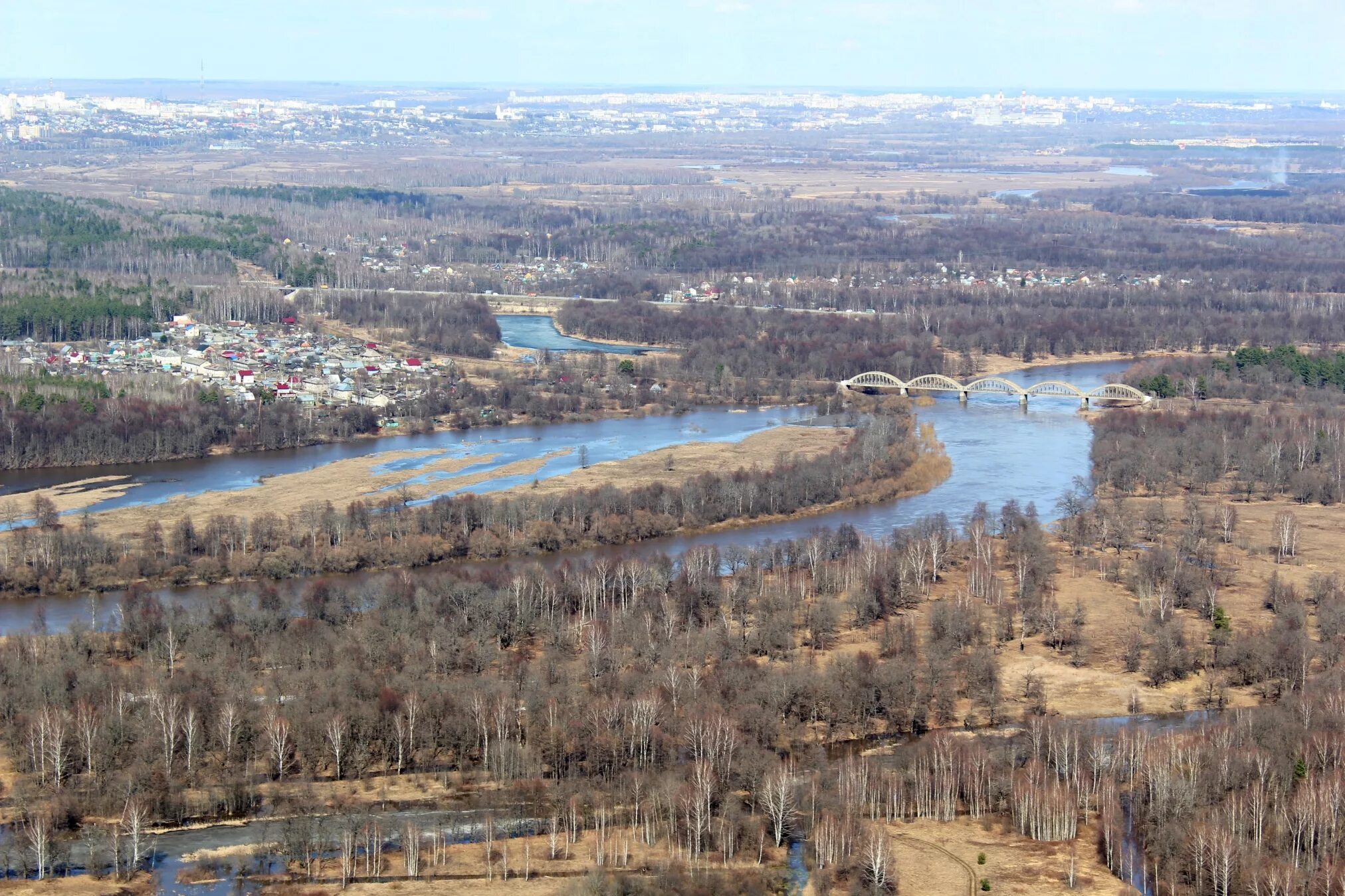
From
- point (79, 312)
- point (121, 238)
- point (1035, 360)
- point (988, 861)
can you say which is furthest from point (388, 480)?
point (121, 238)

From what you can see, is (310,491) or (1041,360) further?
(1041,360)

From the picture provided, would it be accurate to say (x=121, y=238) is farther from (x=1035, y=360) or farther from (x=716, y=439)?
(x=716, y=439)

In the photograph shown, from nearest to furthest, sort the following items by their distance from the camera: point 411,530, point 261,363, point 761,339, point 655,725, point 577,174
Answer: point 655,725, point 411,530, point 261,363, point 761,339, point 577,174

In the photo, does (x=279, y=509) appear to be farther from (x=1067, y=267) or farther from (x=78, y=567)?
(x=1067, y=267)

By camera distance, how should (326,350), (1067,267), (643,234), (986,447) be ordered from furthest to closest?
(643,234)
(1067,267)
(326,350)
(986,447)

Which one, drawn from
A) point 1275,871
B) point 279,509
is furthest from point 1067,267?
point 1275,871
